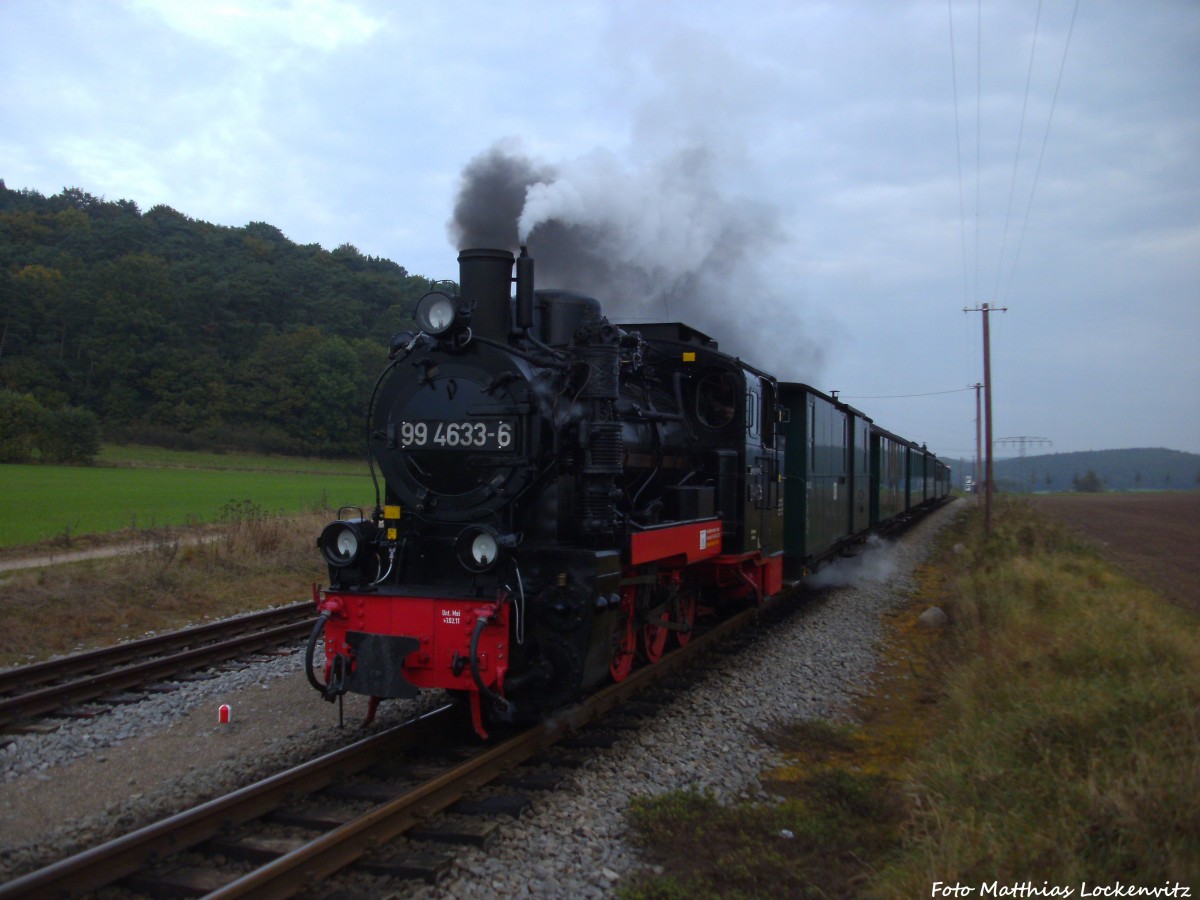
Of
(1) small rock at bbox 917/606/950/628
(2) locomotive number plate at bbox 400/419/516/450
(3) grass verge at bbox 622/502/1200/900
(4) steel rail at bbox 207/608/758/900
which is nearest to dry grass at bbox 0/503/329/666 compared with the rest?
(2) locomotive number plate at bbox 400/419/516/450

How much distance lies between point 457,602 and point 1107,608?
598 cm

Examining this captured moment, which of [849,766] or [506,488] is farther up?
[506,488]

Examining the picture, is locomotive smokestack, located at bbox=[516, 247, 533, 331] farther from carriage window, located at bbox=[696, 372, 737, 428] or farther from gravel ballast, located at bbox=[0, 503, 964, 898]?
gravel ballast, located at bbox=[0, 503, 964, 898]

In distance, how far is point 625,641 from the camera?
712 cm

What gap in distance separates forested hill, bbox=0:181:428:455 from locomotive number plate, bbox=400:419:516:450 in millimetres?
37059

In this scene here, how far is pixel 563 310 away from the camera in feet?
23.8

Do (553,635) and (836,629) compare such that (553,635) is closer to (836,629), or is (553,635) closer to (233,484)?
(836,629)

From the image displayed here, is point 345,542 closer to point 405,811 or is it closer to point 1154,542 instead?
point 405,811

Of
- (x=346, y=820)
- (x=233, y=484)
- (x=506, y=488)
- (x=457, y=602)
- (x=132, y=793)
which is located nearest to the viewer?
(x=346, y=820)

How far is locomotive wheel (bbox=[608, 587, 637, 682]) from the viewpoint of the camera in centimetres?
688

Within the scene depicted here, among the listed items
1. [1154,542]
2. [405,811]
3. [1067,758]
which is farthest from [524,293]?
[1154,542]

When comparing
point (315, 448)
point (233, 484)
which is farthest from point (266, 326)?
point (233, 484)

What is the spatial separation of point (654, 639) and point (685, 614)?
2.46 feet

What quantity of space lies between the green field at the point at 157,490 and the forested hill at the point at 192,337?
11.8 feet
